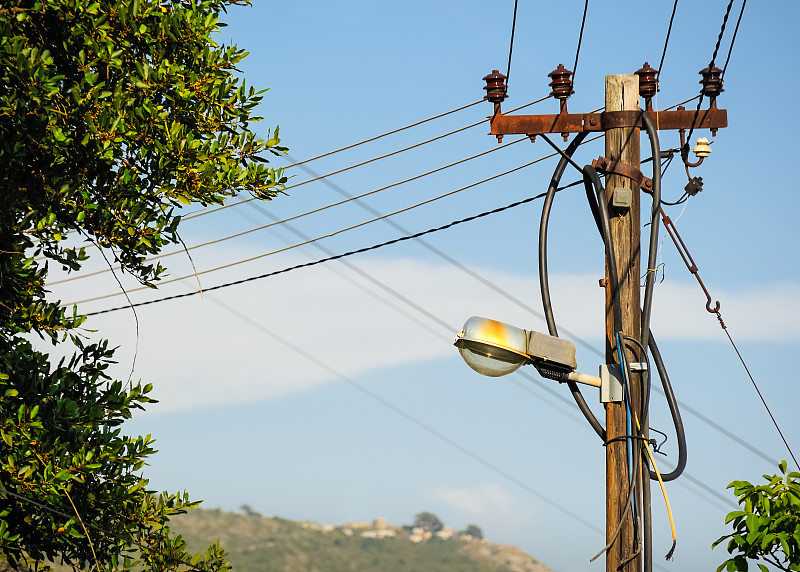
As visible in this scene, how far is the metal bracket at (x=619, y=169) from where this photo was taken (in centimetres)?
857

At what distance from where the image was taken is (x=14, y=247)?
7438 mm

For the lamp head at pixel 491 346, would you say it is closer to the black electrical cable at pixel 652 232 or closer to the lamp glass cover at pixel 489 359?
the lamp glass cover at pixel 489 359

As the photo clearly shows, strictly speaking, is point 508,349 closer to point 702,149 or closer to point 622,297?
point 622,297

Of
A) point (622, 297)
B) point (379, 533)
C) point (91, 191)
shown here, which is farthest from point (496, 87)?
point (379, 533)

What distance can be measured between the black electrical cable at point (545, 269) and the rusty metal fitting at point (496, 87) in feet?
2.95

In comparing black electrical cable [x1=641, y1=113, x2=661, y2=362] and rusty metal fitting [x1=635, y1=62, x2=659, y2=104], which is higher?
rusty metal fitting [x1=635, y1=62, x2=659, y2=104]

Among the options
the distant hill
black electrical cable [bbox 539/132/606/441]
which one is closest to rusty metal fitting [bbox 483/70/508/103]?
black electrical cable [bbox 539/132/606/441]

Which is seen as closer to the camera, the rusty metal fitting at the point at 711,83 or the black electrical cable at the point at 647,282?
the black electrical cable at the point at 647,282

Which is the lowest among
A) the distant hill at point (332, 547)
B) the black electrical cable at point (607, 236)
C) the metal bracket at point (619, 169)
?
the black electrical cable at point (607, 236)

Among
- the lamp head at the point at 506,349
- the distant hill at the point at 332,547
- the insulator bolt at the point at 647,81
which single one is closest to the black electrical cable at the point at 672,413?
the lamp head at the point at 506,349

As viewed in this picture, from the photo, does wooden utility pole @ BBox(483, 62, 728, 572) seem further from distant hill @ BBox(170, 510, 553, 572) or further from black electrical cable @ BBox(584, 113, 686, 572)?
distant hill @ BBox(170, 510, 553, 572)

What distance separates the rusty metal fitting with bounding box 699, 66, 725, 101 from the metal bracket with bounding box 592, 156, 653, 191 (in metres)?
1.56

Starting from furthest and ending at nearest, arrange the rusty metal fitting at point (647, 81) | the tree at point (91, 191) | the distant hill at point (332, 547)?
the distant hill at point (332, 547), the rusty metal fitting at point (647, 81), the tree at point (91, 191)

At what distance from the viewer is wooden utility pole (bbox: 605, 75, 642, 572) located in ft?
26.2
